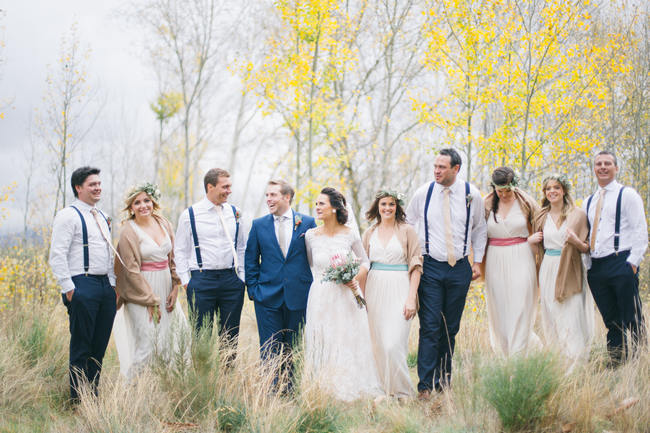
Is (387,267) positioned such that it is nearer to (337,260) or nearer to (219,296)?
(337,260)

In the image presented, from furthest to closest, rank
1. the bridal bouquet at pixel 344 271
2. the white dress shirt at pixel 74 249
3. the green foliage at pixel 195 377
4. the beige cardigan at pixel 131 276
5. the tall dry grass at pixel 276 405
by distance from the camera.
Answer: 1. the beige cardigan at pixel 131 276
2. the bridal bouquet at pixel 344 271
3. the white dress shirt at pixel 74 249
4. the green foliage at pixel 195 377
5. the tall dry grass at pixel 276 405

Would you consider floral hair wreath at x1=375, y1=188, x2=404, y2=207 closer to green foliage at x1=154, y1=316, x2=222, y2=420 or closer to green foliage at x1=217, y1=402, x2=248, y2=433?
green foliage at x1=154, y1=316, x2=222, y2=420

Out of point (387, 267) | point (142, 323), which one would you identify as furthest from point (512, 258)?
point (142, 323)

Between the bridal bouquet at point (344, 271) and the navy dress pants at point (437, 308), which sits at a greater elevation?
the bridal bouquet at point (344, 271)

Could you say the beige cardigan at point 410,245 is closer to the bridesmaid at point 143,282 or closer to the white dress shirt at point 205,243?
the white dress shirt at point 205,243

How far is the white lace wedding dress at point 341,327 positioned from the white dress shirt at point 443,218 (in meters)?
0.72

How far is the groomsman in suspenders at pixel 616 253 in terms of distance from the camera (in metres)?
5.84

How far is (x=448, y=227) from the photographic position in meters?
5.77

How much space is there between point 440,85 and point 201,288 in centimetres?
1544

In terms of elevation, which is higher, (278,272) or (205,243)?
Answer: (205,243)

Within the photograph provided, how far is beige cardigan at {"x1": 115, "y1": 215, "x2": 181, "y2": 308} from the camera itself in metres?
5.57

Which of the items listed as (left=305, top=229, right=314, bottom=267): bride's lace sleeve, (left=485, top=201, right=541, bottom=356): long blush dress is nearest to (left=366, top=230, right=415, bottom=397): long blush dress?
(left=305, top=229, right=314, bottom=267): bride's lace sleeve

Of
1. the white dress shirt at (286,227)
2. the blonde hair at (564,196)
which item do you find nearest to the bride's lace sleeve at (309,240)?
the white dress shirt at (286,227)

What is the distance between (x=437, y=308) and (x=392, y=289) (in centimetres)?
49
